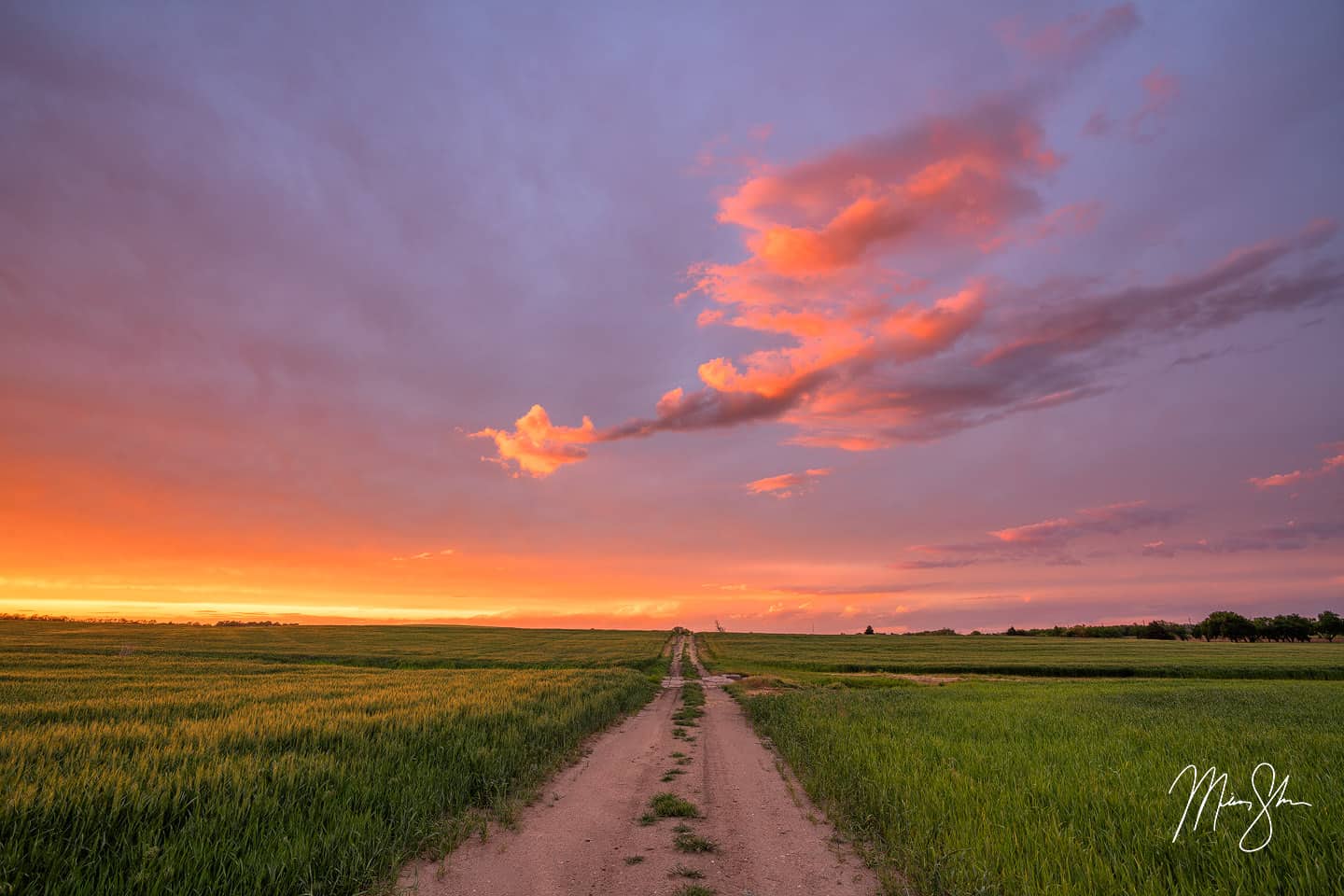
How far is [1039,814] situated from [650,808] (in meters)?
5.91

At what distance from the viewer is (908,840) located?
7.47 metres

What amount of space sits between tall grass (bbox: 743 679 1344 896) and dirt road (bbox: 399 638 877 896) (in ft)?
2.34

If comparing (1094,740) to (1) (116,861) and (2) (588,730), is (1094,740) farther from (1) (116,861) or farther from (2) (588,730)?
(1) (116,861)

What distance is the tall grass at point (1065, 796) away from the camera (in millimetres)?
5914

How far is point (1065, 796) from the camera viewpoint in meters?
8.34

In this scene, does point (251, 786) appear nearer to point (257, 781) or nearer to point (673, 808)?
point (257, 781)

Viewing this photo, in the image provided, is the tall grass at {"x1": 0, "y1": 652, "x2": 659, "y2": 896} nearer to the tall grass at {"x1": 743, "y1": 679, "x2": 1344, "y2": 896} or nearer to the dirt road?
the dirt road

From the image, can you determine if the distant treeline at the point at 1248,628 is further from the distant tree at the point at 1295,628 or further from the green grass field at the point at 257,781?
the green grass field at the point at 257,781

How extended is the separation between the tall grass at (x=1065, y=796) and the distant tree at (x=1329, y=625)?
196291 mm

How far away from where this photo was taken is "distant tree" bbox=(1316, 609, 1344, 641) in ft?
477

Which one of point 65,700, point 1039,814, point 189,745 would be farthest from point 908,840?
point 65,700

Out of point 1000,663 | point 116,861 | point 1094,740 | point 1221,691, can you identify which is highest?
point 116,861

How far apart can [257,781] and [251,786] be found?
0.94 ft
